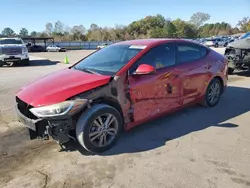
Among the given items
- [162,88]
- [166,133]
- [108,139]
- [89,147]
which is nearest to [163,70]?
[162,88]

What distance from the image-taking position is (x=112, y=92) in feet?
12.5

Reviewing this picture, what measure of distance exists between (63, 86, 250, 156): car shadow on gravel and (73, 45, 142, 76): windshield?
115cm

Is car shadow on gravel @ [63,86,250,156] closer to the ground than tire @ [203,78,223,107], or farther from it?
closer to the ground

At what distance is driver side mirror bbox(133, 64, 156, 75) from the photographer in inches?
157

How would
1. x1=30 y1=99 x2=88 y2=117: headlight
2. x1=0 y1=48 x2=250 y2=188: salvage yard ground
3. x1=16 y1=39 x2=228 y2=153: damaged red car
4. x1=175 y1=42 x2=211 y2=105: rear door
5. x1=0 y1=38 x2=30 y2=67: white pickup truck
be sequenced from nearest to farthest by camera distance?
x1=0 y1=48 x2=250 y2=188: salvage yard ground, x1=30 y1=99 x2=88 y2=117: headlight, x1=16 y1=39 x2=228 y2=153: damaged red car, x1=175 y1=42 x2=211 y2=105: rear door, x1=0 y1=38 x2=30 y2=67: white pickup truck

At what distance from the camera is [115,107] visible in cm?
391

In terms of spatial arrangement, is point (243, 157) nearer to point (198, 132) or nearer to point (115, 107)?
point (198, 132)

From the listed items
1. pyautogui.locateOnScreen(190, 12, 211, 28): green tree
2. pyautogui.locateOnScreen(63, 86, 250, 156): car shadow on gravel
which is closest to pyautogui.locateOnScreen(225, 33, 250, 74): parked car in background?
pyautogui.locateOnScreen(63, 86, 250, 156): car shadow on gravel

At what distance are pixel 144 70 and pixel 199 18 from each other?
105 meters

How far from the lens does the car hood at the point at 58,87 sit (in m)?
3.48

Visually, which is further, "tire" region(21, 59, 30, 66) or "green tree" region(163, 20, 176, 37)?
"green tree" region(163, 20, 176, 37)

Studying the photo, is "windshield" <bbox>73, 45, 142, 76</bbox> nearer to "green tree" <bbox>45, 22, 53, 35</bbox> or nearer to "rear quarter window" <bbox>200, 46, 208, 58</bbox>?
"rear quarter window" <bbox>200, 46, 208, 58</bbox>

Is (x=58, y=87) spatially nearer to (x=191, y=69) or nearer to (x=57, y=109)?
(x=57, y=109)

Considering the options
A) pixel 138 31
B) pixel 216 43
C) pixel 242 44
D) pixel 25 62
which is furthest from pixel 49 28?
pixel 242 44
